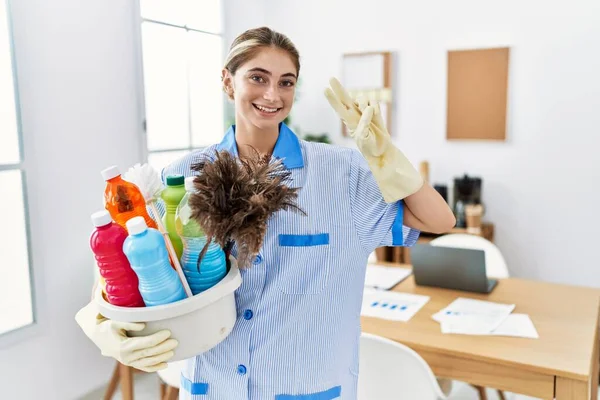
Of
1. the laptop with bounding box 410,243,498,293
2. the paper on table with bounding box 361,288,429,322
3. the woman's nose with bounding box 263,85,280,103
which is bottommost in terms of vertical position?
the paper on table with bounding box 361,288,429,322

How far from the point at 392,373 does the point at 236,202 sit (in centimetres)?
89

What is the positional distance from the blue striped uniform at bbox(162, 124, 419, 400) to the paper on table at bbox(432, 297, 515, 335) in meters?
0.65

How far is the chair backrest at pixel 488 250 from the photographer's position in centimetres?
226

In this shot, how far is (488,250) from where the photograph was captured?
92.4 inches

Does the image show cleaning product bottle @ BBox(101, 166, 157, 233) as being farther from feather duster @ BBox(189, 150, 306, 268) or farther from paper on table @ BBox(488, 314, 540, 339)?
paper on table @ BBox(488, 314, 540, 339)

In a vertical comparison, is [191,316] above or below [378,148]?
below

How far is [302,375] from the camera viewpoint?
1.03m

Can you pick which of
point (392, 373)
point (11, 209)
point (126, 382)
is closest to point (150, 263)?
point (392, 373)

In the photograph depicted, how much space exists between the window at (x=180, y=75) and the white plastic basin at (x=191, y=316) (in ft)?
7.10

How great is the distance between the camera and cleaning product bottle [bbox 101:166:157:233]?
81 cm

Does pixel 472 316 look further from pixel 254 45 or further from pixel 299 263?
pixel 254 45

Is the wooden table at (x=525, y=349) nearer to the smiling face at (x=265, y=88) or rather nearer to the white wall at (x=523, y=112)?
the smiling face at (x=265, y=88)

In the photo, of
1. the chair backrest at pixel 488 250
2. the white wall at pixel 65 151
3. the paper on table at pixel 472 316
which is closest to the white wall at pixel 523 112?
the chair backrest at pixel 488 250

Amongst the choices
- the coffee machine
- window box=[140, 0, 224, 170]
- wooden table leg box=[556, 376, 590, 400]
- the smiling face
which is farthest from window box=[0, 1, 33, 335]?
the coffee machine
